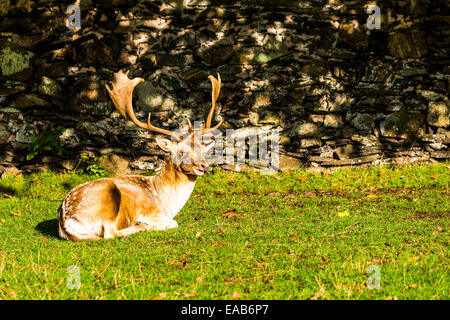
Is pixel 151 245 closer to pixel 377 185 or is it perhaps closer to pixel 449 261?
pixel 449 261

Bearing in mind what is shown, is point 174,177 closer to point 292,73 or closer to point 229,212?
point 229,212

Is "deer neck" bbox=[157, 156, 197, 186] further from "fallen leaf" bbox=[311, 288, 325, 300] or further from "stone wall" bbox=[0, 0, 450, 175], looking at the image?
"stone wall" bbox=[0, 0, 450, 175]

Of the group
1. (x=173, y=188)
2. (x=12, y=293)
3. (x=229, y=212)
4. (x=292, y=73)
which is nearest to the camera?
(x=12, y=293)

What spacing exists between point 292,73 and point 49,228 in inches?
258

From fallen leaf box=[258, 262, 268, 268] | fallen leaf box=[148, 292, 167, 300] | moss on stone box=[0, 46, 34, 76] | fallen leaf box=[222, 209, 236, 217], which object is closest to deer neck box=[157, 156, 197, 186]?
fallen leaf box=[222, 209, 236, 217]

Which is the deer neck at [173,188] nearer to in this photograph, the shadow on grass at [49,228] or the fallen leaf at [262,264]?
the shadow on grass at [49,228]

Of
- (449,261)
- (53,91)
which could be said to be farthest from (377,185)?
(53,91)

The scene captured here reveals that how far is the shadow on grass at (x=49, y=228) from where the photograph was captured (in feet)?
23.9

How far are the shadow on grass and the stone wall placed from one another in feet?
12.6

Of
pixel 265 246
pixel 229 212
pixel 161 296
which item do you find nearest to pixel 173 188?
pixel 229 212

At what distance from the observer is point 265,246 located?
19.7ft

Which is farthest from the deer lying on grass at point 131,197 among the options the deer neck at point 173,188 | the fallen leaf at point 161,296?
the fallen leaf at point 161,296

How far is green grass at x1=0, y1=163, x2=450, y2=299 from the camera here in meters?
4.51

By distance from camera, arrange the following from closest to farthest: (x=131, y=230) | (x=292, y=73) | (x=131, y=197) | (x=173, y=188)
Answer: (x=131, y=230), (x=131, y=197), (x=173, y=188), (x=292, y=73)
